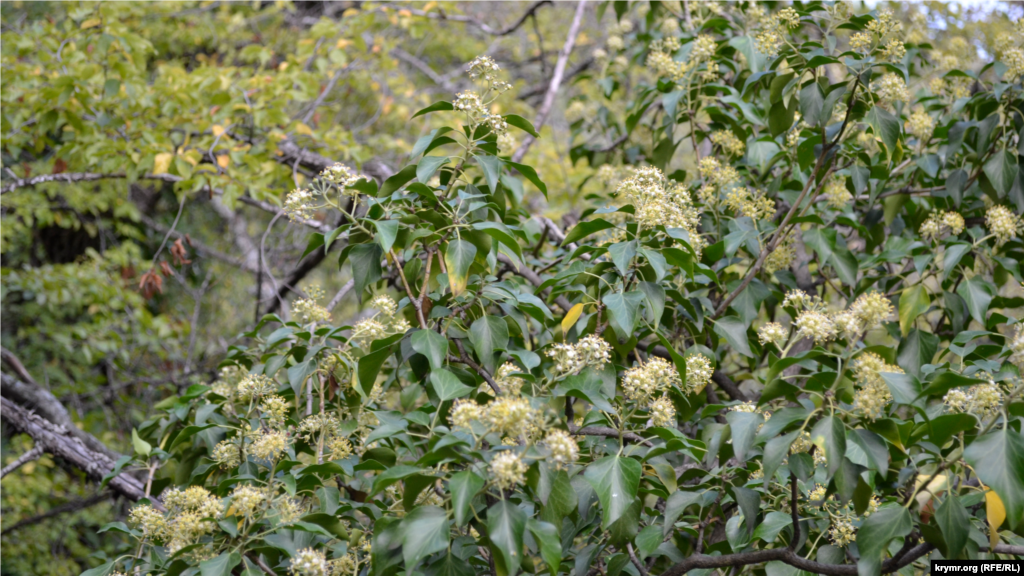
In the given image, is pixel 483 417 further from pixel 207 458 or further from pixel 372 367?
pixel 207 458

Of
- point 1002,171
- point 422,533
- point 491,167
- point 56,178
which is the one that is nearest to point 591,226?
point 491,167

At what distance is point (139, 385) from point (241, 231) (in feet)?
5.80

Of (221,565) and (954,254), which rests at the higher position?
(954,254)

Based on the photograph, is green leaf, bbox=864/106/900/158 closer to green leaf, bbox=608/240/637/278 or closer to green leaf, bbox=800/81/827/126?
green leaf, bbox=800/81/827/126

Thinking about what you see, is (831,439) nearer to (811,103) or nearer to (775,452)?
(775,452)

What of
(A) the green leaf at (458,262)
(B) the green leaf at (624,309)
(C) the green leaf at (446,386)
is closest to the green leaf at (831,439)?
(B) the green leaf at (624,309)

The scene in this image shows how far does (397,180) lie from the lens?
1680mm

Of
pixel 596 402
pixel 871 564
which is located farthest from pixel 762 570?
pixel 596 402

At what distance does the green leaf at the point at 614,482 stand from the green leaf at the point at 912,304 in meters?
1.04

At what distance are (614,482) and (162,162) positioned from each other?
108 inches

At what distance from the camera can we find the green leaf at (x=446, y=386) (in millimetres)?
1356

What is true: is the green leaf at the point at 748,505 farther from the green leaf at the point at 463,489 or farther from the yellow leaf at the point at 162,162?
the yellow leaf at the point at 162,162

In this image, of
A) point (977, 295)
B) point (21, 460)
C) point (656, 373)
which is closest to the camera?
point (656, 373)

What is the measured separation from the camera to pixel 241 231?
6.24m
